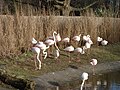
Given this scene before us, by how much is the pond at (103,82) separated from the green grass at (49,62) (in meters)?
1.03

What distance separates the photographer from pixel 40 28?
13672mm

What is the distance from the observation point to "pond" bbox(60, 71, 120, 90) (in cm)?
1045

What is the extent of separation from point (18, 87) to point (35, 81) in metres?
0.69

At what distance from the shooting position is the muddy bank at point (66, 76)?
33.9 ft

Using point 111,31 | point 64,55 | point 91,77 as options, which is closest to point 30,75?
point 91,77

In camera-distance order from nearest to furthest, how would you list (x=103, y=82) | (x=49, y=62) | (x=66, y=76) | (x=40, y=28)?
(x=103, y=82)
(x=66, y=76)
(x=49, y=62)
(x=40, y=28)

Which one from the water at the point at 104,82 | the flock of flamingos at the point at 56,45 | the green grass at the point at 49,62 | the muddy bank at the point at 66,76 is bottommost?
the water at the point at 104,82

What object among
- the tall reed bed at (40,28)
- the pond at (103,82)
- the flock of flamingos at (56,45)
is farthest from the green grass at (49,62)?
the pond at (103,82)

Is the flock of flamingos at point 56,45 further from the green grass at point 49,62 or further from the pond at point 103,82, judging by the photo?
the pond at point 103,82

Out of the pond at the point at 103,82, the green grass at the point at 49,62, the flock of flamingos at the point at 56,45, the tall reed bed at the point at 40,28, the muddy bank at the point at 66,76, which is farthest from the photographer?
the tall reed bed at the point at 40,28

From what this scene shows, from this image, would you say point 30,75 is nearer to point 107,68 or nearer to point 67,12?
point 107,68

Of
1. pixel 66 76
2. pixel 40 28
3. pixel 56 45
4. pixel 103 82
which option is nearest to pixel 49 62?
pixel 66 76

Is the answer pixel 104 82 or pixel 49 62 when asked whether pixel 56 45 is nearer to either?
pixel 49 62

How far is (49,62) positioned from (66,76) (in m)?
1.17
